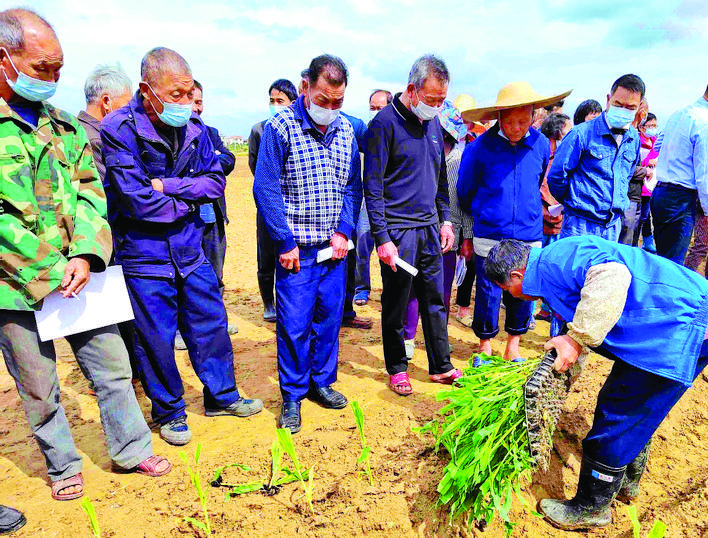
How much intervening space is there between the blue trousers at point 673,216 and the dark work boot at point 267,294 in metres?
3.76

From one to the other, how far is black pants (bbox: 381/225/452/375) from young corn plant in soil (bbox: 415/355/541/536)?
107 centimetres

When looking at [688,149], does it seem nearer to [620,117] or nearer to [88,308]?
[620,117]

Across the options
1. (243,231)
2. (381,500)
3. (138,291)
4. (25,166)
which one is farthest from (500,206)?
(243,231)

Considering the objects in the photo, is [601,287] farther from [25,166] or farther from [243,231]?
[243,231]

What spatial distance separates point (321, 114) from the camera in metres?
2.89

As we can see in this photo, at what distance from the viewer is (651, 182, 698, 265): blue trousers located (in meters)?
4.14

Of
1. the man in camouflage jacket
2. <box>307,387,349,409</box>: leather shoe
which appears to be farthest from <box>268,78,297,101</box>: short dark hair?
<box>307,387,349,409</box>: leather shoe

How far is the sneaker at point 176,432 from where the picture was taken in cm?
298

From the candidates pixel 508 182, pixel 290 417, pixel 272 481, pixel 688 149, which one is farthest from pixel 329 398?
pixel 688 149

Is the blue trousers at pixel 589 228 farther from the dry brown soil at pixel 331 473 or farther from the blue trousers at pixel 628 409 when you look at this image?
the blue trousers at pixel 628 409

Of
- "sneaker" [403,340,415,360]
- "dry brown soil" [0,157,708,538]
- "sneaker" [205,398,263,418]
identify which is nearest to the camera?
"dry brown soil" [0,157,708,538]

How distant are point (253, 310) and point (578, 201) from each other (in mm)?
3730

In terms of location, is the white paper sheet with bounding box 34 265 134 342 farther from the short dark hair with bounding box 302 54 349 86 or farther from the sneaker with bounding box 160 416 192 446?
the short dark hair with bounding box 302 54 349 86

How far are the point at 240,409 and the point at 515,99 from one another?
301cm
